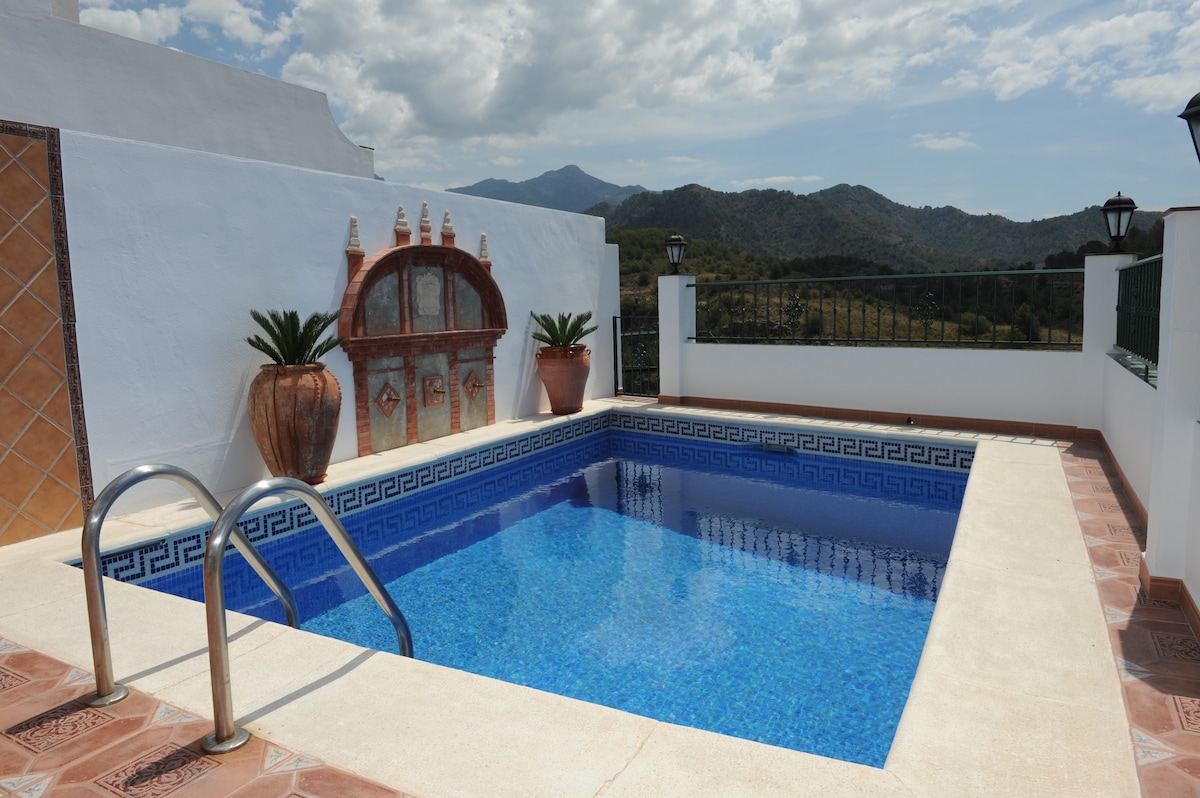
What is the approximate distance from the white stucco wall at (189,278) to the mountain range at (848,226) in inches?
889

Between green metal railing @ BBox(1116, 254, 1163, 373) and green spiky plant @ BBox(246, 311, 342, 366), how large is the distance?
5965mm

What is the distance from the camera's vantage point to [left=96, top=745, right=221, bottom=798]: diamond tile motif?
2.18 metres

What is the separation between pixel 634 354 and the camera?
1135 cm

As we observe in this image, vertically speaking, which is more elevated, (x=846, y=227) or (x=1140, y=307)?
(x=846, y=227)

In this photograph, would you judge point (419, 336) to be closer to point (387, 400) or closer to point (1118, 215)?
point (387, 400)

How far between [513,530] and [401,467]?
1.38 metres

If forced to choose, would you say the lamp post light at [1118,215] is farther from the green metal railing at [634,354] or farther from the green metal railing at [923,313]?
the green metal railing at [634,354]

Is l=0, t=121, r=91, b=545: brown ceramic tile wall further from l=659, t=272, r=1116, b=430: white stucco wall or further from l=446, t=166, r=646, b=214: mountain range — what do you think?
l=446, t=166, r=646, b=214: mountain range

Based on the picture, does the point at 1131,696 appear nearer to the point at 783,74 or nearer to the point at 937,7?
the point at 937,7

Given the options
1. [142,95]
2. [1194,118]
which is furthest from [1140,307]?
[142,95]

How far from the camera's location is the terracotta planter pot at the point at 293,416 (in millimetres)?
5996

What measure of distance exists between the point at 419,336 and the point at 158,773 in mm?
5986

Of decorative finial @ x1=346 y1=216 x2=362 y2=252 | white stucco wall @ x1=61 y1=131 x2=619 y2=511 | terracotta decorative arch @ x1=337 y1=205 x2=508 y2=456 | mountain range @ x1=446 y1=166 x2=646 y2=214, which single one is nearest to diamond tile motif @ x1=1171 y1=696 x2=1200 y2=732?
white stucco wall @ x1=61 y1=131 x2=619 y2=511

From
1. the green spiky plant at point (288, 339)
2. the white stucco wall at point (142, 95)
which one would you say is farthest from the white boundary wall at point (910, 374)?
the white stucco wall at point (142, 95)
